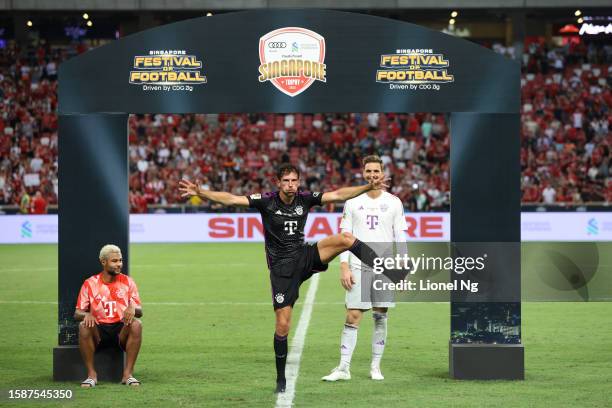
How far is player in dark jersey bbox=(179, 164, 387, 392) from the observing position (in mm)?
9132

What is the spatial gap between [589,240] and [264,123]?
12.9m

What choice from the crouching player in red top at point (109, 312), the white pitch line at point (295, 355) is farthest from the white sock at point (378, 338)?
the crouching player in red top at point (109, 312)

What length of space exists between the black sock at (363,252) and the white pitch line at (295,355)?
53.8 inches

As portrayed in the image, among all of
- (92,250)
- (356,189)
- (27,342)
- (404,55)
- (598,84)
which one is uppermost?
(598,84)

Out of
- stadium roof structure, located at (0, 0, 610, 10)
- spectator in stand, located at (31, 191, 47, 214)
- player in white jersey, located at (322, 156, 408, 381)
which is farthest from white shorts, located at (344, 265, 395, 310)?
stadium roof structure, located at (0, 0, 610, 10)

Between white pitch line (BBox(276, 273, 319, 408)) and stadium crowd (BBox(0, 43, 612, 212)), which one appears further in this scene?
stadium crowd (BBox(0, 43, 612, 212))

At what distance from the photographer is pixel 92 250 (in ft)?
32.6

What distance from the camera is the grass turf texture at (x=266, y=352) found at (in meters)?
8.89

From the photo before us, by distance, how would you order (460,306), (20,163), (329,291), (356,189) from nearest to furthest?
(356,189)
(460,306)
(329,291)
(20,163)

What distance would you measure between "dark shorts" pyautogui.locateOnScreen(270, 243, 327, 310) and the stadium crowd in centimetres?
2145

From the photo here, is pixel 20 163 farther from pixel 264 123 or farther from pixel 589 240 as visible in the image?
pixel 589 240

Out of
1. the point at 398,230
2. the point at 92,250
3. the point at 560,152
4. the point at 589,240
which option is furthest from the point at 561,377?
the point at 560,152

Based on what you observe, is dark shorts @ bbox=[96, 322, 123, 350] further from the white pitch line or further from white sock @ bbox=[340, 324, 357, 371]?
white sock @ bbox=[340, 324, 357, 371]

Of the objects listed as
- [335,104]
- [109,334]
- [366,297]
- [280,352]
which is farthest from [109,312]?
[335,104]
